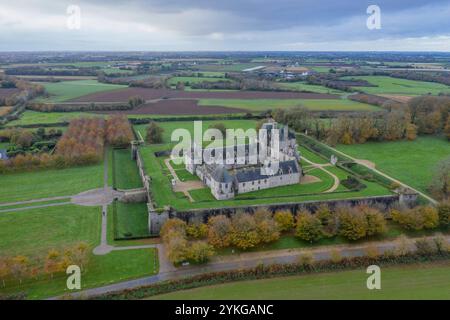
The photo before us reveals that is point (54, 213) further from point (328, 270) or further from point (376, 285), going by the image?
point (376, 285)

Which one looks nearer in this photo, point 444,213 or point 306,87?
point 444,213

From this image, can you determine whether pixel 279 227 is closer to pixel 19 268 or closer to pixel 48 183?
pixel 19 268

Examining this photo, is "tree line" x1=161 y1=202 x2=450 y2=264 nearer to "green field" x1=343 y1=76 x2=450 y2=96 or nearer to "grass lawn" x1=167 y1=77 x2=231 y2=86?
"green field" x1=343 y1=76 x2=450 y2=96

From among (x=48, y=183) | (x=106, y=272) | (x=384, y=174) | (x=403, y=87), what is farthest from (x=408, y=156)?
(x=403, y=87)

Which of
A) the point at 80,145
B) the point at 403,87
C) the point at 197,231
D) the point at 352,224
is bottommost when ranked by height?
the point at 197,231

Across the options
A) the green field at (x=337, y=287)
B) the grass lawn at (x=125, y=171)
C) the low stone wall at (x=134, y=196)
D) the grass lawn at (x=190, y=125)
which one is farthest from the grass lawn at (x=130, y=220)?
the grass lawn at (x=190, y=125)

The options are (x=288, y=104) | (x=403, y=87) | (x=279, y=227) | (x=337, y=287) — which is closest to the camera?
(x=337, y=287)

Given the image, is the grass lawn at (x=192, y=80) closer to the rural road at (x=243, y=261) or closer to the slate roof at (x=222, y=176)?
the slate roof at (x=222, y=176)

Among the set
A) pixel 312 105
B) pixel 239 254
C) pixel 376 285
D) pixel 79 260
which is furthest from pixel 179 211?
pixel 312 105
